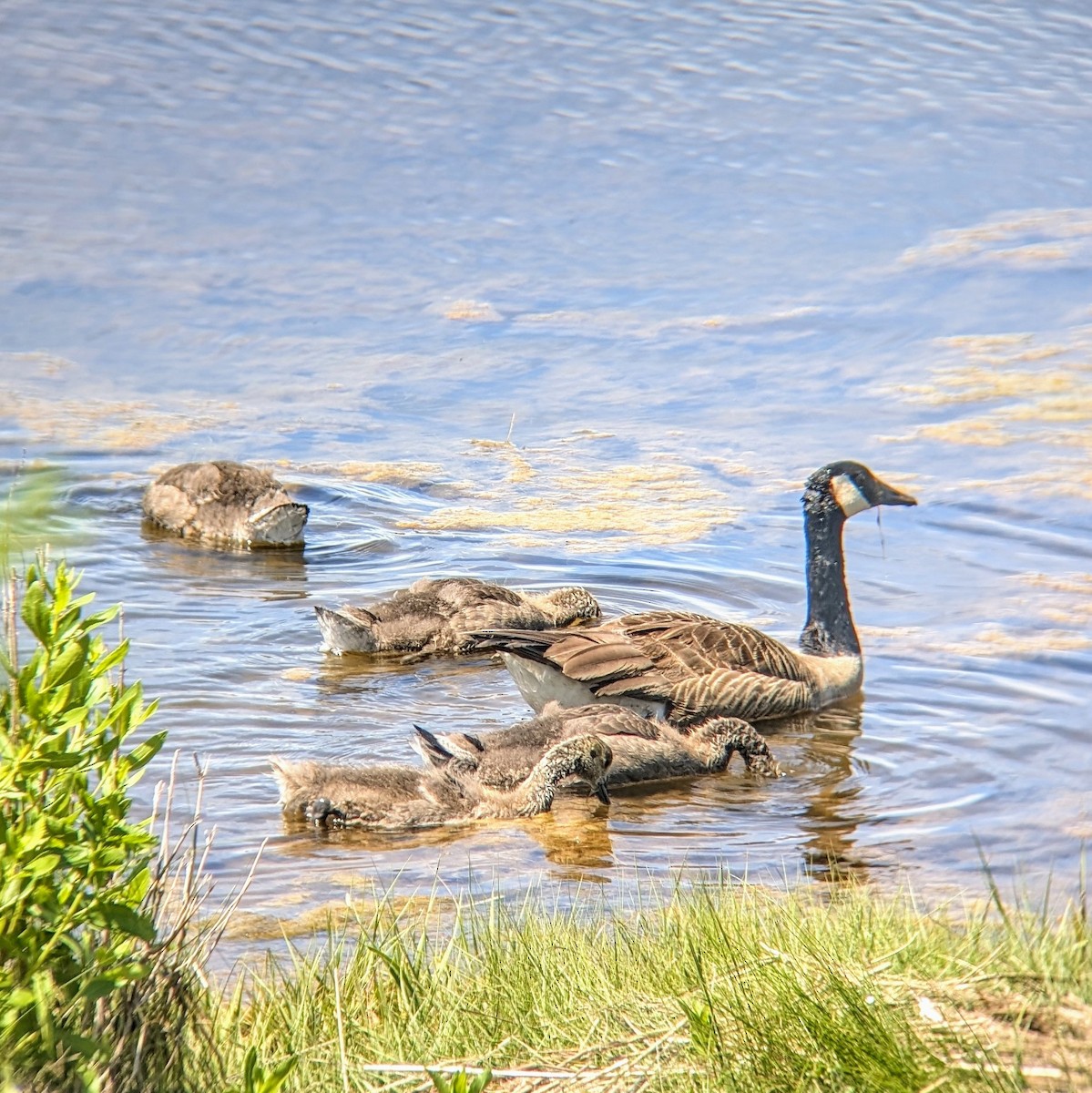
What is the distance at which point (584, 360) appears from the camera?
1438cm

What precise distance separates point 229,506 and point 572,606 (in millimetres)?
2803

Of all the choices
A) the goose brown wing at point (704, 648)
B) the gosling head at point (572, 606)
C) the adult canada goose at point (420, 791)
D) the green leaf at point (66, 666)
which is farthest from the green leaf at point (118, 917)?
the gosling head at point (572, 606)

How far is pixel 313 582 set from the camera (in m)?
10.7

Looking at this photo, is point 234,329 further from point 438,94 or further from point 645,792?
point 645,792

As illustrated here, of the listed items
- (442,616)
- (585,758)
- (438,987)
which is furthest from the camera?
(442,616)

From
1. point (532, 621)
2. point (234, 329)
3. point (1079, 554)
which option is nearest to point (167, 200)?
point (234, 329)

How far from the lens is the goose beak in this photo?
10.0 metres

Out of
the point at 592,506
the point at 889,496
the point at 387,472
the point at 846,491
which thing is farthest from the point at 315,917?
the point at 387,472

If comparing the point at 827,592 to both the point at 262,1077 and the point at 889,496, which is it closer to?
the point at 889,496

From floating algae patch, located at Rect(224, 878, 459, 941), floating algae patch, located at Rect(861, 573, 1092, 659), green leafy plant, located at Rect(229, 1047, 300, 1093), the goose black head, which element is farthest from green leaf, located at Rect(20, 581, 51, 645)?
the goose black head

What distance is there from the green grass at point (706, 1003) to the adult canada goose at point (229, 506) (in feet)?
20.7

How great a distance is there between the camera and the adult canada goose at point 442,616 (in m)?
9.27

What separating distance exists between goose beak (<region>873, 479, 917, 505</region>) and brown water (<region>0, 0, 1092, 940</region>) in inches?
25.1

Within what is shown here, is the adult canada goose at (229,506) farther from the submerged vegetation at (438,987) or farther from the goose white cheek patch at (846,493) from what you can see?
the submerged vegetation at (438,987)
